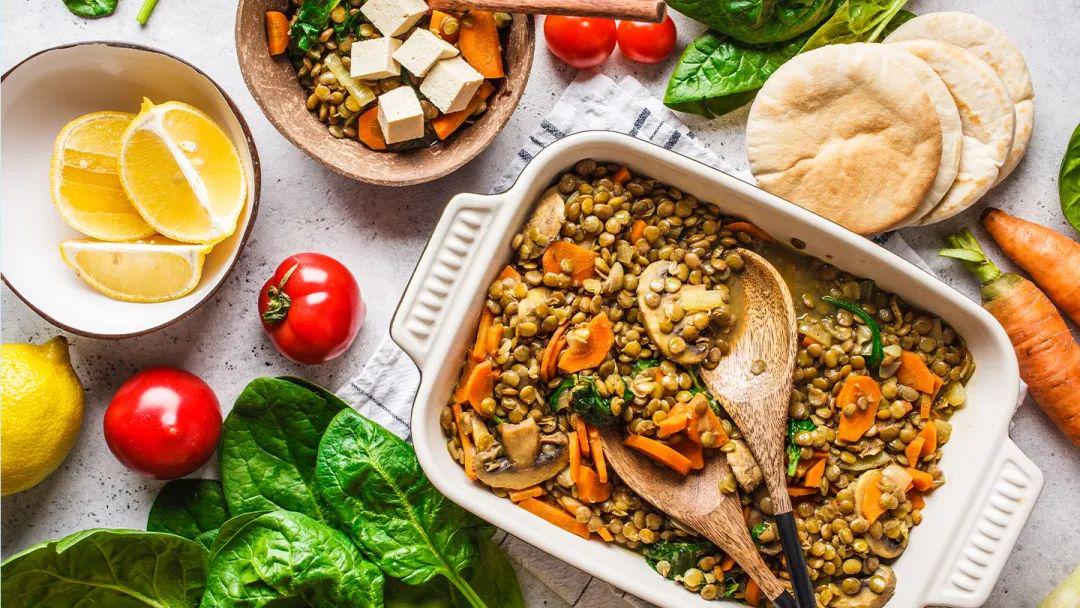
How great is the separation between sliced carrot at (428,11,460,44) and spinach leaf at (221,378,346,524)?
1.28m

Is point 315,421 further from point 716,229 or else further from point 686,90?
point 686,90

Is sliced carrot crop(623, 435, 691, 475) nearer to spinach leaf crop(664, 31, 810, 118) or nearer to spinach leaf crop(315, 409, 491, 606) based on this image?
spinach leaf crop(315, 409, 491, 606)

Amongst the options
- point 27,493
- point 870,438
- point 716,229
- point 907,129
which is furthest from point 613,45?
point 27,493

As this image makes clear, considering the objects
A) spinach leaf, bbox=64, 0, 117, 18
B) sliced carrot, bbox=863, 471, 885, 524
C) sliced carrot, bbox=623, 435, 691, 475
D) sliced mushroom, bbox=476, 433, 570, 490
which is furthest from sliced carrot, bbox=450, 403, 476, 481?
spinach leaf, bbox=64, 0, 117, 18

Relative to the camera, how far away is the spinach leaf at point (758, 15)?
279cm

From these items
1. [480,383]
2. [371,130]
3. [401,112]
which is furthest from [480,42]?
[480,383]

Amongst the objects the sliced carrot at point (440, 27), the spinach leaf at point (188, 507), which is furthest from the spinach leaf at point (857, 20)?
the spinach leaf at point (188, 507)

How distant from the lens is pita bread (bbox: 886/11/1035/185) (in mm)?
2828

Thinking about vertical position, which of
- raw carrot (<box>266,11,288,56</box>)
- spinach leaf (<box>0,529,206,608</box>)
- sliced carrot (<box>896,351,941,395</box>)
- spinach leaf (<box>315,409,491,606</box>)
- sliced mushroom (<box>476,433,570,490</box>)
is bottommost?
spinach leaf (<box>0,529,206,608</box>)

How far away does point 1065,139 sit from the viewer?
2.99 metres

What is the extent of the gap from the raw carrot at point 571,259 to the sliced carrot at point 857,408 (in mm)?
881

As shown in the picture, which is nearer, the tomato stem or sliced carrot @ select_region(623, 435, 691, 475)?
sliced carrot @ select_region(623, 435, 691, 475)

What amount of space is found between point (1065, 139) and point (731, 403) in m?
1.63

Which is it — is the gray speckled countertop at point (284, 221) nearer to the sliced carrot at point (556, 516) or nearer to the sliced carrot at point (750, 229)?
the sliced carrot at point (750, 229)
